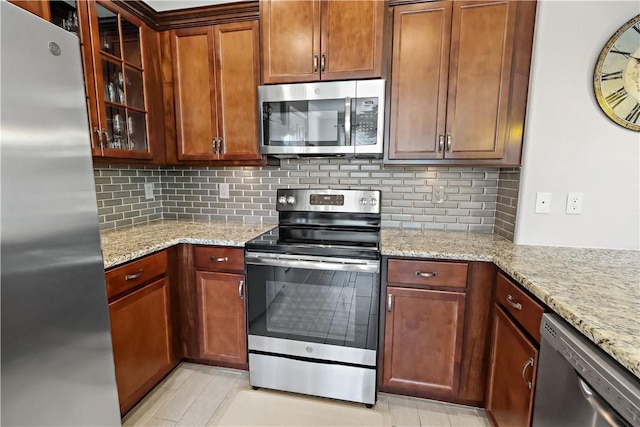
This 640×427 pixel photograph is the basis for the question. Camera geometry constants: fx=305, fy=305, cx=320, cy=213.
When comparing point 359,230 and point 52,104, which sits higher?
point 52,104

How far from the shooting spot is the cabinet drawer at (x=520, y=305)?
1.15 meters

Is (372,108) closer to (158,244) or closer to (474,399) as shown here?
(158,244)

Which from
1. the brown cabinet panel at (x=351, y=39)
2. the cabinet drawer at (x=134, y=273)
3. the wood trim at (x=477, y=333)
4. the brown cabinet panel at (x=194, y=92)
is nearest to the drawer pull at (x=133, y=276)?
the cabinet drawer at (x=134, y=273)

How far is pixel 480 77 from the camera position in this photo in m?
1.71

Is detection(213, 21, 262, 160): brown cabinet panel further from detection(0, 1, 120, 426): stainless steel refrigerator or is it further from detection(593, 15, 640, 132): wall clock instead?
detection(593, 15, 640, 132): wall clock

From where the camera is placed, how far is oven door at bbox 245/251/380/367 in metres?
1.65

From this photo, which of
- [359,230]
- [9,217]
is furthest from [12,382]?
[359,230]

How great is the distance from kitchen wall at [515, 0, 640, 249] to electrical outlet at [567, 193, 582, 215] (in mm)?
22

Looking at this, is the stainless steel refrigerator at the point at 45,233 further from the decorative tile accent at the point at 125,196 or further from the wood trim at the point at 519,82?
the wood trim at the point at 519,82

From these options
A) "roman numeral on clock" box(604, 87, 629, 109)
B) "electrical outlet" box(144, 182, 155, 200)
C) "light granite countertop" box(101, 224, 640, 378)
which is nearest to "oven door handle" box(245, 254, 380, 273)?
→ "light granite countertop" box(101, 224, 640, 378)

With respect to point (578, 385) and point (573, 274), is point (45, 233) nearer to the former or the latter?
point (578, 385)

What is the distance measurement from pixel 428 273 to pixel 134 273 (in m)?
1.54

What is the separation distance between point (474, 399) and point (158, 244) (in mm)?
1985

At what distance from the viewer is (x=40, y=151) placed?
85cm
